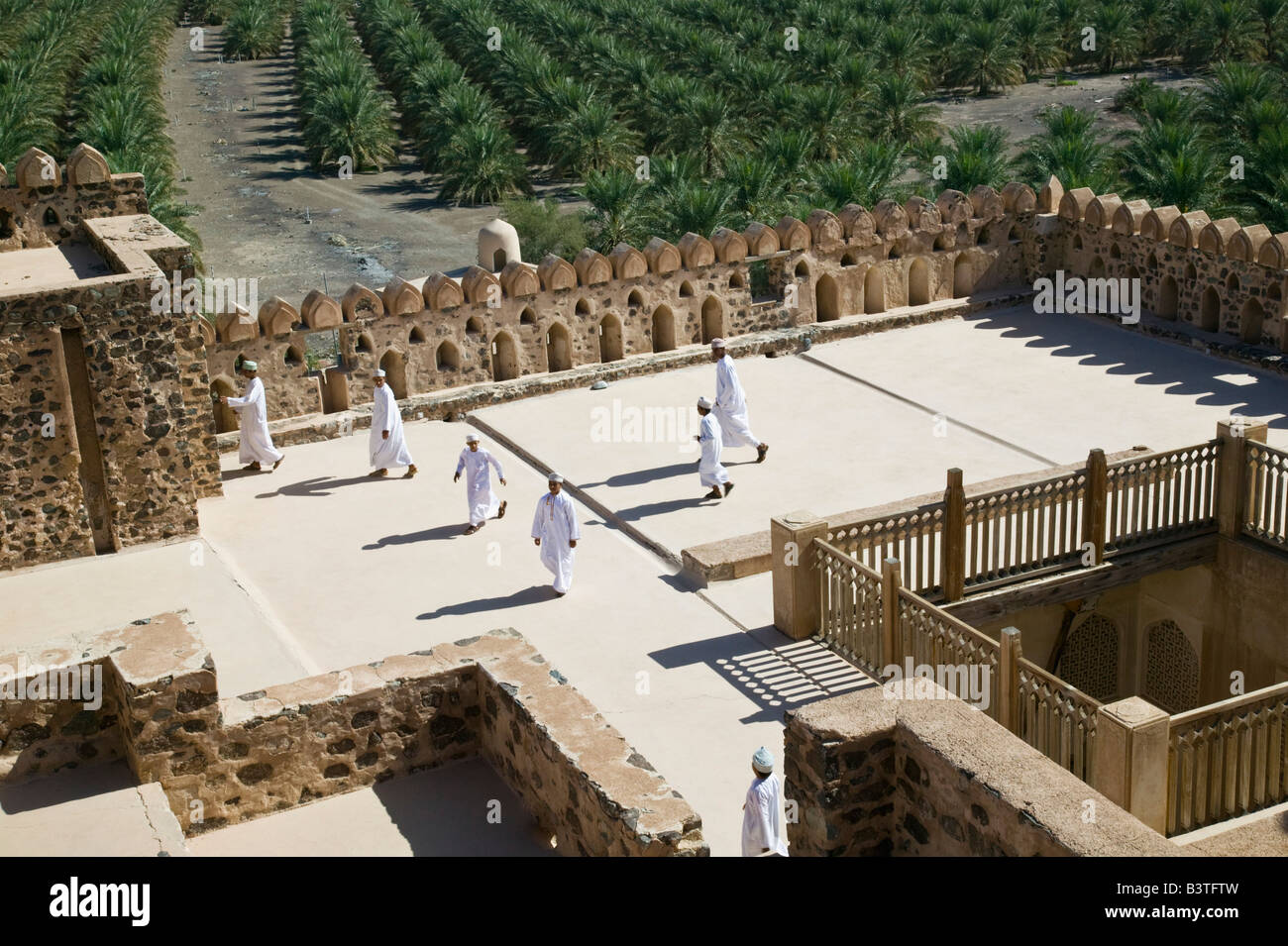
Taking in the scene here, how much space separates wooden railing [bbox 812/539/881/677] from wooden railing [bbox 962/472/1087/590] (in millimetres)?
1085

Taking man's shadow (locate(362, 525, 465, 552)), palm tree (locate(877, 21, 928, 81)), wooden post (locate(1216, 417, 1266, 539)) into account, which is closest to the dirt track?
palm tree (locate(877, 21, 928, 81))

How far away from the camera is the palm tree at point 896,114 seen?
1453 inches

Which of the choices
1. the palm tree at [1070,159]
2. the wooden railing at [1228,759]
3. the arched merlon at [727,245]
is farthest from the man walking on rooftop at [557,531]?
the palm tree at [1070,159]

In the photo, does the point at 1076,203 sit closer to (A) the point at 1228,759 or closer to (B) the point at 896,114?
(A) the point at 1228,759

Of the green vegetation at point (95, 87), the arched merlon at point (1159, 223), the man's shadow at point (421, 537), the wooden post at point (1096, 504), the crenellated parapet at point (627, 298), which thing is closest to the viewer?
the wooden post at point (1096, 504)

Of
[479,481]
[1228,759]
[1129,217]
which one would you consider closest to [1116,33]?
[1129,217]

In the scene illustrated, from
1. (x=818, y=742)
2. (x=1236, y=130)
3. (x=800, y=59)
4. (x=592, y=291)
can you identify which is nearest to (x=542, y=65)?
(x=800, y=59)

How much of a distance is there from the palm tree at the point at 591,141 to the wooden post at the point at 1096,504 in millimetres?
25754

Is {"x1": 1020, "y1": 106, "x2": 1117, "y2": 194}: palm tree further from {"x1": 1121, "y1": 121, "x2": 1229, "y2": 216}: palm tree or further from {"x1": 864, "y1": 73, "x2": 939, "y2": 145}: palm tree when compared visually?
{"x1": 864, "y1": 73, "x2": 939, "y2": 145}: palm tree

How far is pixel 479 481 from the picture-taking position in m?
14.2

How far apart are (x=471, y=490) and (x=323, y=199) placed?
88.0ft

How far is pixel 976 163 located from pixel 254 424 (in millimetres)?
11450

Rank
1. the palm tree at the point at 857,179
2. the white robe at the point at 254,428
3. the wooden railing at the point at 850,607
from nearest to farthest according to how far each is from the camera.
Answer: the wooden railing at the point at 850,607, the white robe at the point at 254,428, the palm tree at the point at 857,179

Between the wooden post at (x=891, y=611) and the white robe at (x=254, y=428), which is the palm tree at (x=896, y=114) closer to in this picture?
the white robe at (x=254, y=428)
